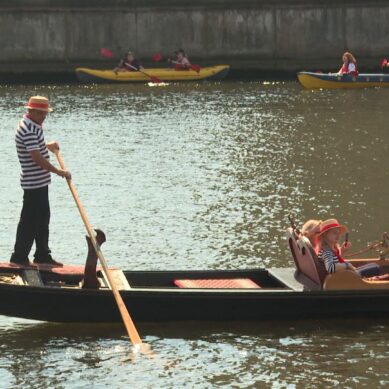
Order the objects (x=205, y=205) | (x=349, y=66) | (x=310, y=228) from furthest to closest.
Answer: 1. (x=349, y=66)
2. (x=205, y=205)
3. (x=310, y=228)

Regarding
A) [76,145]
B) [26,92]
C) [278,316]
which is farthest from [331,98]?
[278,316]

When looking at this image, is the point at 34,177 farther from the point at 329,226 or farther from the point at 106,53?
→ the point at 106,53

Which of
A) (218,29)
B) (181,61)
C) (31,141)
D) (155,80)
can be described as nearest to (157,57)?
(155,80)

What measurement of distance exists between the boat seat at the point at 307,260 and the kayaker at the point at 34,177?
2599 mm

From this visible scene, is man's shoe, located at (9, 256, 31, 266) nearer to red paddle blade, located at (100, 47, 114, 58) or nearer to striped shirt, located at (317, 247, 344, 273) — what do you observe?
striped shirt, located at (317, 247, 344, 273)

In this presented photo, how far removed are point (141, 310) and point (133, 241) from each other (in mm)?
5320

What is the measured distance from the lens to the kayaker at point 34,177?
1473 centimetres

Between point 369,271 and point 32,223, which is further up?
point 32,223

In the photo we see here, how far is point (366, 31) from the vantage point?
52.1m

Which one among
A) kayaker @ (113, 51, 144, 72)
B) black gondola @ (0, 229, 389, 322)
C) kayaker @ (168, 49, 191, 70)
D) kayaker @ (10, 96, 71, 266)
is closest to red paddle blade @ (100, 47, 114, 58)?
kayaker @ (113, 51, 144, 72)

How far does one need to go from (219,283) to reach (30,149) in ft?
8.50

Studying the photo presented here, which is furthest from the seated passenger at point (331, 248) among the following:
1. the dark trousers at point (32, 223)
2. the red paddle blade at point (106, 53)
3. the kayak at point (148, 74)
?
the red paddle blade at point (106, 53)

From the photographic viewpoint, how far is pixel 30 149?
1470cm

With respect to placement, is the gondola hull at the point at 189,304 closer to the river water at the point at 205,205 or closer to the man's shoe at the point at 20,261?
the river water at the point at 205,205
